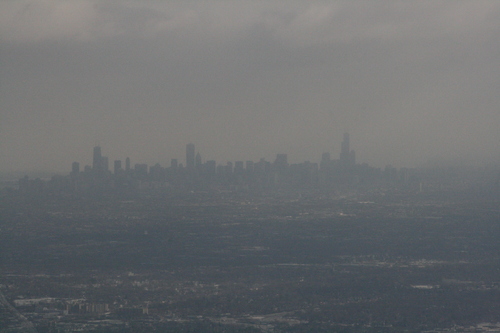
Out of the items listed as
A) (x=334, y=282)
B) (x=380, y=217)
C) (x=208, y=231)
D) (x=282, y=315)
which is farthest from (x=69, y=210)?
(x=282, y=315)

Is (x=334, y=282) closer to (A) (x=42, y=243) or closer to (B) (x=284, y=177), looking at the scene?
(A) (x=42, y=243)

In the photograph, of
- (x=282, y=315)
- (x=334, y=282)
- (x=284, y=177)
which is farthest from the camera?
(x=284, y=177)

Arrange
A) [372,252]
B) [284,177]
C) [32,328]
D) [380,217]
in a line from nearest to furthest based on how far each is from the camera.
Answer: [32,328]
[372,252]
[380,217]
[284,177]

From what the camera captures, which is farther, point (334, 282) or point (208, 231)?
point (208, 231)

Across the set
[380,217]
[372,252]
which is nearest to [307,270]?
[372,252]

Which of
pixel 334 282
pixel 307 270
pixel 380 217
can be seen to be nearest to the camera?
pixel 334 282

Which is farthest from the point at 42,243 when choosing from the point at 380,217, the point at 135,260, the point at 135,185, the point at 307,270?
the point at 135,185

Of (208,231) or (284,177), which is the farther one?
(284,177)

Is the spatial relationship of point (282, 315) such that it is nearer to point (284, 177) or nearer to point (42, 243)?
point (42, 243)

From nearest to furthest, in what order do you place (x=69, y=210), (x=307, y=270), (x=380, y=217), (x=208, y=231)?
(x=307, y=270), (x=208, y=231), (x=380, y=217), (x=69, y=210)
